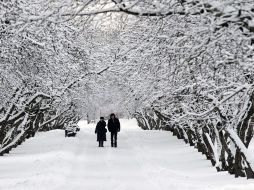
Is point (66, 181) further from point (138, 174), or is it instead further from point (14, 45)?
point (14, 45)

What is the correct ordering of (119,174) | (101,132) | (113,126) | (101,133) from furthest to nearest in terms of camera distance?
(101,132) < (101,133) < (113,126) < (119,174)

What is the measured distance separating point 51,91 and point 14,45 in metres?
9.09

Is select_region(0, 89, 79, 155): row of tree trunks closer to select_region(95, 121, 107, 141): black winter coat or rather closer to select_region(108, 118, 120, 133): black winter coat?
select_region(95, 121, 107, 141): black winter coat

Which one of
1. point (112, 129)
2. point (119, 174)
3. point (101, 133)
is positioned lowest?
point (119, 174)

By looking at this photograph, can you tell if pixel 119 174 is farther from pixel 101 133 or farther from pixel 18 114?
pixel 101 133

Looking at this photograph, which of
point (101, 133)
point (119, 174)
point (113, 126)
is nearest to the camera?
point (119, 174)

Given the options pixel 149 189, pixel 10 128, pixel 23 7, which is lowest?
pixel 149 189

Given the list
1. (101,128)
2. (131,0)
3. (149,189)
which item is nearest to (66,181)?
(149,189)

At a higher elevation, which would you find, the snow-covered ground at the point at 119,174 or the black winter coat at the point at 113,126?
the black winter coat at the point at 113,126

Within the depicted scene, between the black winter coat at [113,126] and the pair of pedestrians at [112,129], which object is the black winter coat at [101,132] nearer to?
the pair of pedestrians at [112,129]

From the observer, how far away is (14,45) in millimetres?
12516

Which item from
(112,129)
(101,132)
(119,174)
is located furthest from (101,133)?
(119,174)

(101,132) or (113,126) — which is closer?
(113,126)

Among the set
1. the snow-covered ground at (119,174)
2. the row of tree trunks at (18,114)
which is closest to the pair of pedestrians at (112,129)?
the row of tree trunks at (18,114)
